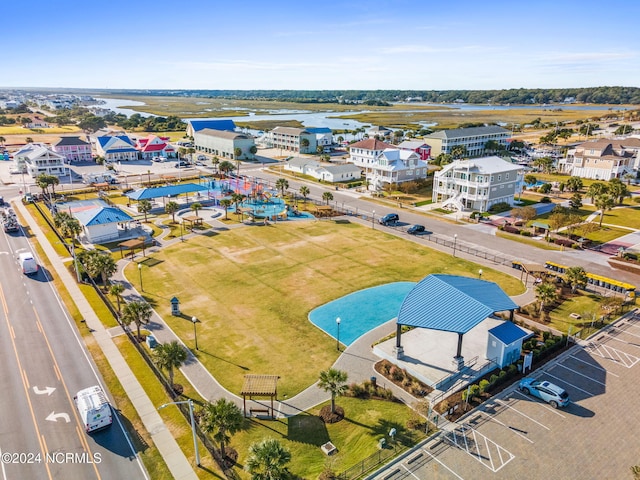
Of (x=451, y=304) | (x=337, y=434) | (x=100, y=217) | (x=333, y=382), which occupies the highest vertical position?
(x=100, y=217)

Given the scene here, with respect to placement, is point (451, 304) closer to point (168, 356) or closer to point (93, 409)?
point (168, 356)

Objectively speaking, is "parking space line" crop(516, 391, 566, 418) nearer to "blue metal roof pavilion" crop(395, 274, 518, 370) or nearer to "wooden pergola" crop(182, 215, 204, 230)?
"blue metal roof pavilion" crop(395, 274, 518, 370)

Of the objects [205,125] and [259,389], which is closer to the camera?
[259,389]

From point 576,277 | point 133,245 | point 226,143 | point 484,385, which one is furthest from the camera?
point 226,143

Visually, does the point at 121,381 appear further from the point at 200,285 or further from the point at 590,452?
the point at 590,452

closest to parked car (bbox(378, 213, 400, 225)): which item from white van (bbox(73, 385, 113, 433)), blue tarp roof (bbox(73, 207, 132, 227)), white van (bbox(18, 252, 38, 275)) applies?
blue tarp roof (bbox(73, 207, 132, 227))

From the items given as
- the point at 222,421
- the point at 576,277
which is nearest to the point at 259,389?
the point at 222,421

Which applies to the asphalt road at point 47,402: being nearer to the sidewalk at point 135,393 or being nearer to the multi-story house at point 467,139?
the sidewalk at point 135,393
